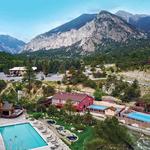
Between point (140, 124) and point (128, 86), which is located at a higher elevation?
point (128, 86)

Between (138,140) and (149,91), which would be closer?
(138,140)

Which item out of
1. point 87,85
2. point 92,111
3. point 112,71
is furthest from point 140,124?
point 112,71

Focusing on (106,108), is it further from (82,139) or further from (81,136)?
(82,139)

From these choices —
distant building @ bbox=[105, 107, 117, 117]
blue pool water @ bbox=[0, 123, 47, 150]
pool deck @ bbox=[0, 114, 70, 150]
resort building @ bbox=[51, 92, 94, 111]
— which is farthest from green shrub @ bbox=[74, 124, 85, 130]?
resort building @ bbox=[51, 92, 94, 111]

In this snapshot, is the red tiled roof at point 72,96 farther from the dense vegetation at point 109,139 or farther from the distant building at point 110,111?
the dense vegetation at point 109,139

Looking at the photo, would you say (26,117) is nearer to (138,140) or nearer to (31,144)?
(31,144)

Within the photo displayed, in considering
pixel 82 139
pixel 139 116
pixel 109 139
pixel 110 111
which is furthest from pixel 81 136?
pixel 109 139

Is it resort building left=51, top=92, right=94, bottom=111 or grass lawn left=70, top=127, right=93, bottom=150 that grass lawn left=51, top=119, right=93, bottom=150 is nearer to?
grass lawn left=70, top=127, right=93, bottom=150
